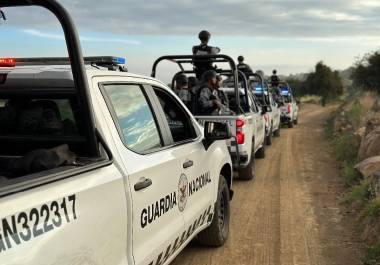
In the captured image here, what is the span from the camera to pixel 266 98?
1625 cm

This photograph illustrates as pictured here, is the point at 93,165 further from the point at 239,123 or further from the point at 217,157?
the point at 239,123

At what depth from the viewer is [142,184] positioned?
3.27 m

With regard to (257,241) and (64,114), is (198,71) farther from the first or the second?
(64,114)

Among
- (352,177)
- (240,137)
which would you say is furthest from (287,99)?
(240,137)

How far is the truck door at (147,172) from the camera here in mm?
3254

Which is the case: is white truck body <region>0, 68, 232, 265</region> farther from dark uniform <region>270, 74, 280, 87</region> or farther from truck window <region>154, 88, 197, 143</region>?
dark uniform <region>270, 74, 280, 87</region>

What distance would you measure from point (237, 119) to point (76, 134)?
556 cm

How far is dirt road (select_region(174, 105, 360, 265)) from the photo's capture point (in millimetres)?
5500

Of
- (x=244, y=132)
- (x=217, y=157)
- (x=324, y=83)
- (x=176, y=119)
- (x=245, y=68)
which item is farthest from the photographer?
(x=324, y=83)

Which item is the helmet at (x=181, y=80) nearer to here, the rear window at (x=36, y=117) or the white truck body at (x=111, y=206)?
the white truck body at (x=111, y=206)

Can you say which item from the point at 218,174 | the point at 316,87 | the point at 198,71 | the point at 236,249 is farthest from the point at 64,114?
the point at 316,87

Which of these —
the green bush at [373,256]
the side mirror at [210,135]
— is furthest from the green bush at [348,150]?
the side mirror at [210,135]

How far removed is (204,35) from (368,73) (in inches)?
1096

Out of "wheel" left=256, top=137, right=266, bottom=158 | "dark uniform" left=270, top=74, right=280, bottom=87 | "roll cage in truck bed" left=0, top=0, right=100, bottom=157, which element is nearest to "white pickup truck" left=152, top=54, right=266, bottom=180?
"wheel" left=256, top=137, right=266, bottom=158
